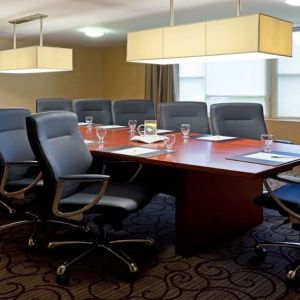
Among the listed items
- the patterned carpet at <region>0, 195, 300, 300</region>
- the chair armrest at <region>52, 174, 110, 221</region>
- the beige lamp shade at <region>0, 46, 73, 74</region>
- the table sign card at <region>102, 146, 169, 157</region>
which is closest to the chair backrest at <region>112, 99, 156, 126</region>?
the beige lamp shade at <region>0, 46, 73, 74</region>

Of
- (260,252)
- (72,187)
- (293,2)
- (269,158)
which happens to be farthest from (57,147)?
(293,2)

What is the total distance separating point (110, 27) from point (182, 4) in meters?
1.95

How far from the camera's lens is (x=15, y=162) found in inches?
119

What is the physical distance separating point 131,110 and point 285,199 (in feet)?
10.1

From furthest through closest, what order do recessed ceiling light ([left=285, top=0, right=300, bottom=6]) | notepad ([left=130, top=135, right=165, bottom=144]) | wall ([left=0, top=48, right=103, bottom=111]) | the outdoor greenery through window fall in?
wall ([left=0, top=48, right=103, bottom=111]) → the outdoor greenery through window → recessed ceiling light ([left=285, top=0, right=300, bottom=6]) → notepad ([left=130, top=135, right=165, bottom=144])

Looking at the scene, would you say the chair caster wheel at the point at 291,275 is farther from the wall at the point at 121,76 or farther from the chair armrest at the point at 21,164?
the wall at the point at 121,76

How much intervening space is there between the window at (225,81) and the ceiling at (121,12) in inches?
46.0

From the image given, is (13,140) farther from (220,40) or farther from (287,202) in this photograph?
(287,202)

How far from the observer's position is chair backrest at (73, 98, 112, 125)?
18.0 ft

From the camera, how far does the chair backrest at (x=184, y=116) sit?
4555 mm

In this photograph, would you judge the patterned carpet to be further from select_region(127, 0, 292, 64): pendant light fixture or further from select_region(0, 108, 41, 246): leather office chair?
select_region(127, 0, 292, 64): pendant light fixture

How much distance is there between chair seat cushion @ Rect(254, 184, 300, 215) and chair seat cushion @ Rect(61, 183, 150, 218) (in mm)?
721

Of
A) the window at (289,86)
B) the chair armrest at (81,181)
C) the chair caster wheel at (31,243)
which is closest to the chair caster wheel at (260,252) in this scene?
the chair armrest at (81,181)

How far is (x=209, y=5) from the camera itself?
4797 millimetres
